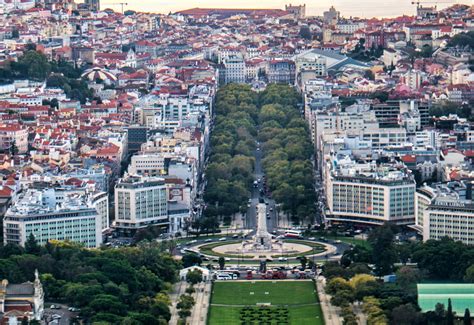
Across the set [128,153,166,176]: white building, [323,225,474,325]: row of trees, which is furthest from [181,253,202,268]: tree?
[128,153,166,176]: white building

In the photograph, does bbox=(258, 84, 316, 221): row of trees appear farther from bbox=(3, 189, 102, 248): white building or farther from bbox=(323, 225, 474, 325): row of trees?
bbox=(3, 189, 102, 248): white building

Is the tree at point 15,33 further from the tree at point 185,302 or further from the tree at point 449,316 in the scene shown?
the tree at point 449,316

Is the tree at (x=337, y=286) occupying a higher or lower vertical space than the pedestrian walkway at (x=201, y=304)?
higher

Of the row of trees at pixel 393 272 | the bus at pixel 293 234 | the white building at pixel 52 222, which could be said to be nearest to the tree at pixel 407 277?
the row of trees at pixel 393 272

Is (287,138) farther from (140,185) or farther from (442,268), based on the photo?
(442,268)

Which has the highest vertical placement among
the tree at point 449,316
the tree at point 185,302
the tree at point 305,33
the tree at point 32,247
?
the tree at point 305,33

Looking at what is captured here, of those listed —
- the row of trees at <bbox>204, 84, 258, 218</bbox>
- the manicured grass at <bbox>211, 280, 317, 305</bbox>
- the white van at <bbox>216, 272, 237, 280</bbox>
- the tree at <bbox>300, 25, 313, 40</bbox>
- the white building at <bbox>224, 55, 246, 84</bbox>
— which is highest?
the tree at <bbox>300, 25, 313, 40</bbox>

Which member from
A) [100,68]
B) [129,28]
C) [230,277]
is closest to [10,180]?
[230,277]
